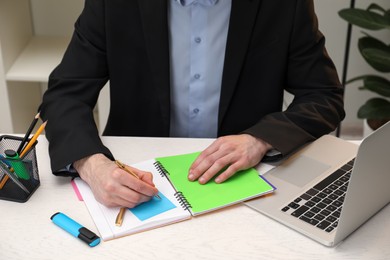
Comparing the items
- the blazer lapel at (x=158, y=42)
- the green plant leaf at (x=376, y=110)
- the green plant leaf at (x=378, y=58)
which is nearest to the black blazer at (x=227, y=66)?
the blazer lapel at (x=158, y=42)

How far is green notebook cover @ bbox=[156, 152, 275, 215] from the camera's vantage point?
3.53ft

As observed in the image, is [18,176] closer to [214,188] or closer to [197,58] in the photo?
[214,188]

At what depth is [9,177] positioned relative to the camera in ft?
3.65

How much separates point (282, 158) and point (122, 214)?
411mm

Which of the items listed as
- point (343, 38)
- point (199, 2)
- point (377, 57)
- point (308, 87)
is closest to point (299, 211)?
point (308, 87)

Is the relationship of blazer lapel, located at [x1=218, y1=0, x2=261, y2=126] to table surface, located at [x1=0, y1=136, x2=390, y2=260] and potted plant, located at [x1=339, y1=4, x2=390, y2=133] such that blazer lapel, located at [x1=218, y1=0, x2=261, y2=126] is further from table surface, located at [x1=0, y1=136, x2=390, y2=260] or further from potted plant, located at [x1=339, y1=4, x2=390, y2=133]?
potted plant, located at [x1=339, y1=4, x2=390, y2=133]

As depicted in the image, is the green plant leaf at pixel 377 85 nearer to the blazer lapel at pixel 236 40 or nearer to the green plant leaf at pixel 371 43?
the green plant leaf at pixel 371 43

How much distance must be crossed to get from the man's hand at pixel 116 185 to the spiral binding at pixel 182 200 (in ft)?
0.17

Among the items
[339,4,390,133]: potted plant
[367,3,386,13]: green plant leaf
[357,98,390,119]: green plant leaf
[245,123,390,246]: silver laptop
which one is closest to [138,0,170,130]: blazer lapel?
[245,123,390,246]: silver laptop

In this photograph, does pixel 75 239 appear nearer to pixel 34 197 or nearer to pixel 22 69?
pixel 34 197

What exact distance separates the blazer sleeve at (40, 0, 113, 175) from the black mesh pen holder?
0.18 feet

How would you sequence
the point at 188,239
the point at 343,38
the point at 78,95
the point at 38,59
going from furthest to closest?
the point at 343,38 < the point at 38,59 < the point at 78,95 < the point at 188,239

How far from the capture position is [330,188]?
1134 millimetres

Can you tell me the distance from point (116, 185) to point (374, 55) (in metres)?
1.66
